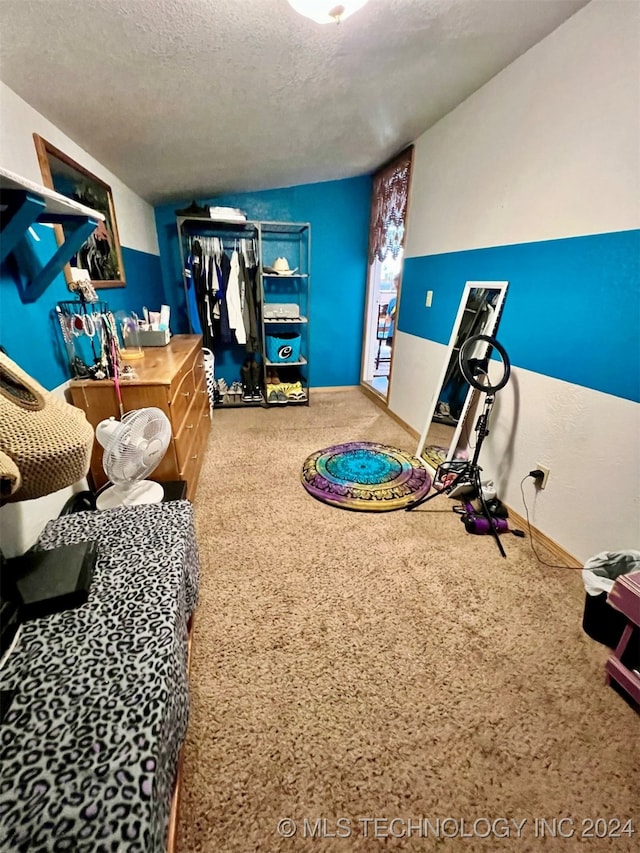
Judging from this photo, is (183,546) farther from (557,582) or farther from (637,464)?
(637,464)

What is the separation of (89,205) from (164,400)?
1288mm

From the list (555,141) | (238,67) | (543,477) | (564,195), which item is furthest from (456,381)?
(238,67)

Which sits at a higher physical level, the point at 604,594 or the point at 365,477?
the point at 604,594

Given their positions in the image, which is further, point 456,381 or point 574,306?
point 456,381

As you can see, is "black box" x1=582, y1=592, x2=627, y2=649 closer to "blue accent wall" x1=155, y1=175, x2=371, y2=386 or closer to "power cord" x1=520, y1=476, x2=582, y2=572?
Result: "power cord" x1=520, y1=476, x2=582, y2=572

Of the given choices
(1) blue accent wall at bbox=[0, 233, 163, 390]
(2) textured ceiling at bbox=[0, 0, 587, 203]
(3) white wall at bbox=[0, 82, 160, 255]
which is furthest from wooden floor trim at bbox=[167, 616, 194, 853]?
(2) textured ceiling at bbox=[0, 0, 587, 203]

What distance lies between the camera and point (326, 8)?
3.66 feet

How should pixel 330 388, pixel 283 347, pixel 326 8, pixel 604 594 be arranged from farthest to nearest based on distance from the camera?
pixel 330 388
pixel 283 347
pixel 604 594
pixel 326 8

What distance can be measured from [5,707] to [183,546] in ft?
1.80

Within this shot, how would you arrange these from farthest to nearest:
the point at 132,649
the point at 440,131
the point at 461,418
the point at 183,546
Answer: the point at 440,131
the point at 461,418
the point at 183,546
the point at 132,649

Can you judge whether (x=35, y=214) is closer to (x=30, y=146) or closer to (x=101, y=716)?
Result: (x=30, y=146)

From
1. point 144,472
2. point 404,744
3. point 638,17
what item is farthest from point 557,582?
point 638,17

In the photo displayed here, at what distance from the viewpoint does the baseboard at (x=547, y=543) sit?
1.72 meters

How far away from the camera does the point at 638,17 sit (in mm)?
1301
